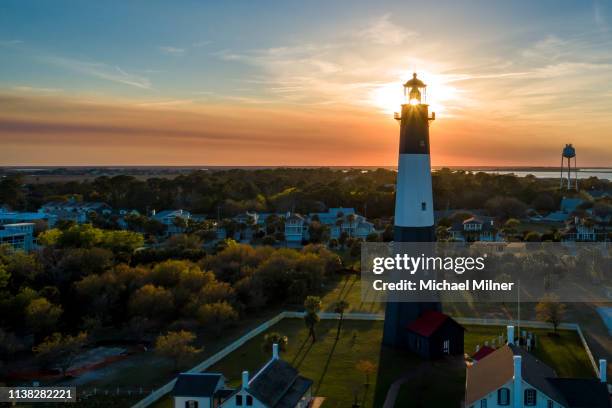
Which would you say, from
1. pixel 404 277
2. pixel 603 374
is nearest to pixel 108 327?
pixel 404 277

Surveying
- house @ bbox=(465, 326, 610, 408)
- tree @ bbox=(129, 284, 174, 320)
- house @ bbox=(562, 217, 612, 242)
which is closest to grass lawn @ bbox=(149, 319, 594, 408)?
house @ bbox=(465, 326, 610, 408)

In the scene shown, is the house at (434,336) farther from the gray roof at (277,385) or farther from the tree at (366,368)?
the gray roof at (277,385)

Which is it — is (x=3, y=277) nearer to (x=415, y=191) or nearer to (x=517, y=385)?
(x=415, y=191)

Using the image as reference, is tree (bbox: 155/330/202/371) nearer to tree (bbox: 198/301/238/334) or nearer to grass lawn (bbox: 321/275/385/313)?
tree (bbox: 198/301/238/334)

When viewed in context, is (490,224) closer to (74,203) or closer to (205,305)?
(205,305)

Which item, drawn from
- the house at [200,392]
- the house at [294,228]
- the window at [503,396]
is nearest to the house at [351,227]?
the house at [294,228]

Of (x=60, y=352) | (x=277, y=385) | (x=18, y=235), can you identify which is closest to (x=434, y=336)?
(x=277, y=385)
